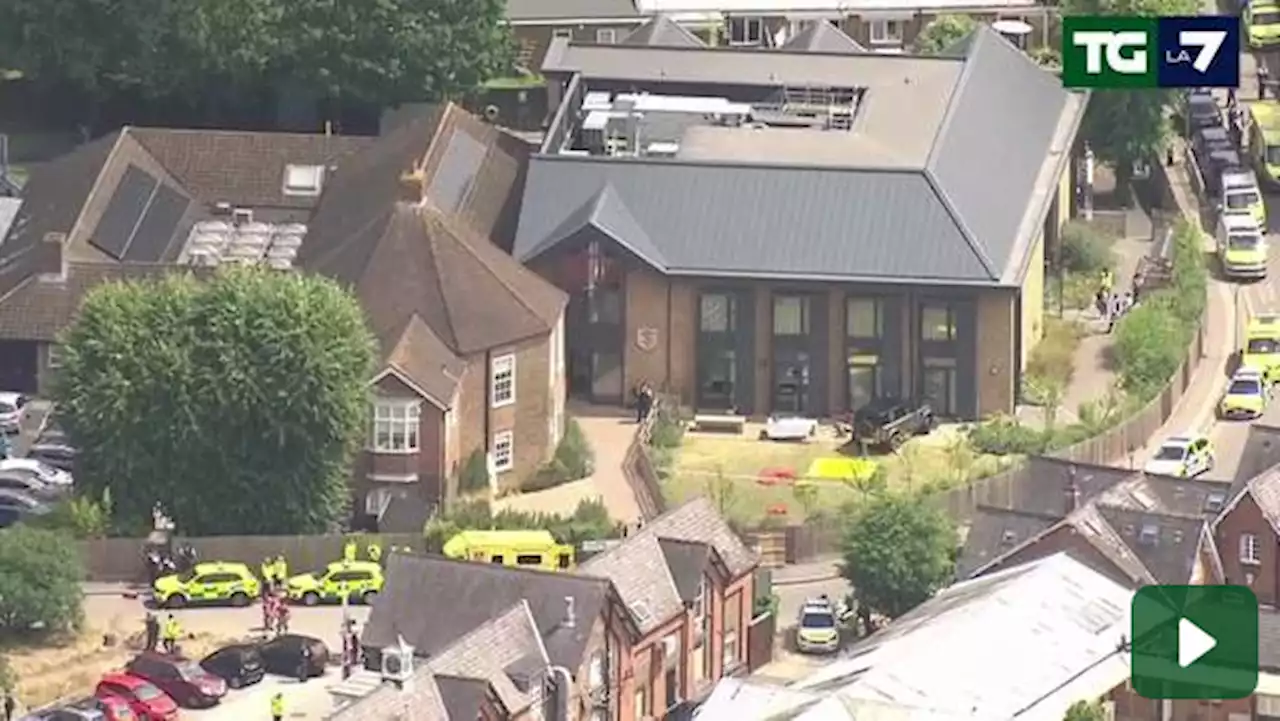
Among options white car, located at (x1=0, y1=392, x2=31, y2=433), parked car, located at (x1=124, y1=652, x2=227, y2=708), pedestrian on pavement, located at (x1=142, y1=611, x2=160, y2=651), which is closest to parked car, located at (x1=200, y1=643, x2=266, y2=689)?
parked car, located at (x1=124, y1=652, x2=227, y2=708)

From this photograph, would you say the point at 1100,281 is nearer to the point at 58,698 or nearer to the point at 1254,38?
the point at 1254,38

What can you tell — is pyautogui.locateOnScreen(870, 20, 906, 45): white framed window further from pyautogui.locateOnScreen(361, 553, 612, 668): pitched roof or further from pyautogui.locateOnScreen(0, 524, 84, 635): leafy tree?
pyautogui.locateOnScreen(361, 553, 612, 668): pitched roof

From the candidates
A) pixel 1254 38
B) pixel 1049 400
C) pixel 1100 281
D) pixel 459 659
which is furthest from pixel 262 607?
pixel 1254 38

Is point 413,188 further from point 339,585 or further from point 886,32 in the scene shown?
point 886,32

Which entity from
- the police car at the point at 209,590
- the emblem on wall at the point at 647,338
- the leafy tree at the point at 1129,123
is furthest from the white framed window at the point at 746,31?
the police car at the point at 209,590

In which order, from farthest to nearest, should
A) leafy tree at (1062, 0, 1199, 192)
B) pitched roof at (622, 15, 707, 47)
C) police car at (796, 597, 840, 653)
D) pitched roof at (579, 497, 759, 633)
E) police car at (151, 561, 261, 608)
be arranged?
pitched roof at (622, 15, 707, 47) < leafy tree at (1062, 0, 1199, 192) < police car at (151, 561, 261, 608) < police car at (796, 597, 840, 653) < pitched roof at (579, 497, 759, 633)

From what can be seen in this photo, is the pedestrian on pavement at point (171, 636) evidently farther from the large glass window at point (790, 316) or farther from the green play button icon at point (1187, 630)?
the green play button icon at point (1187, 630)
